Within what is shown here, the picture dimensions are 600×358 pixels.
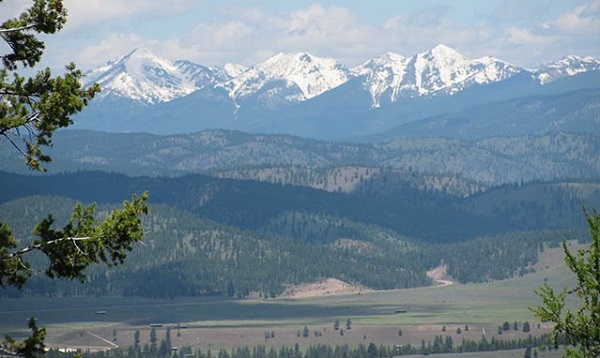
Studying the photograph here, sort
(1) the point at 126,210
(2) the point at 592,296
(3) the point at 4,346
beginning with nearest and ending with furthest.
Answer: (3) the point at 4,346, (1) the point at 126,210, (2) the point at 592,296

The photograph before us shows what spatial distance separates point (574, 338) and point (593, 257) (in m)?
3.21

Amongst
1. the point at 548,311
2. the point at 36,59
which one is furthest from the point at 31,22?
the point at 548,311

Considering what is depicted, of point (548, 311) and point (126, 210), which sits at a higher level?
point (126, 210)

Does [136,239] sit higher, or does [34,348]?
[136,239]

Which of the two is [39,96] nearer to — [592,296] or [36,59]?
[36,59]

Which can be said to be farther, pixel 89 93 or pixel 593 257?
pixel 593 257

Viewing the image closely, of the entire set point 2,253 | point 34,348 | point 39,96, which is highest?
point 39,96

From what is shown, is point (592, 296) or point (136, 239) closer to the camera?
point (136, 239)

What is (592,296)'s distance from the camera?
2016 inches

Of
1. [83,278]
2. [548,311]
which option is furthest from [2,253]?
[548,311]

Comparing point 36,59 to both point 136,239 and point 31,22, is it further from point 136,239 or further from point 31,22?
point 136,239

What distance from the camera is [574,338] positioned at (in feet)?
169

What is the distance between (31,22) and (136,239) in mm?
7836

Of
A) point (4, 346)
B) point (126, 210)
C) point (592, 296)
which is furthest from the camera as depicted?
point (592, 296)
